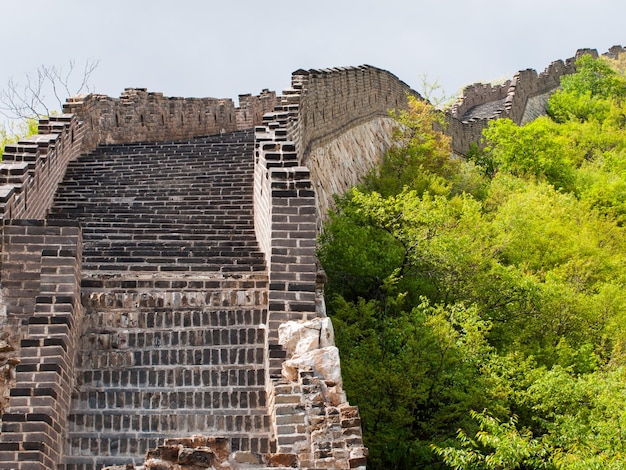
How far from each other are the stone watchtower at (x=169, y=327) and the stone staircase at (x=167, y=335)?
0.02m

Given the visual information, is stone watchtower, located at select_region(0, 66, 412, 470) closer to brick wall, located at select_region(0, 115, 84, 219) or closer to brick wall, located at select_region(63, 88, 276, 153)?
brick wall, located at select_region(0, 115, 84, 219)

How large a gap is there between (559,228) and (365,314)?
780 centimetres

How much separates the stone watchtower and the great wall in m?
0.02

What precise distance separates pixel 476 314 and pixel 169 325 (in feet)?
19.3

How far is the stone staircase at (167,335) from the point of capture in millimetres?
13039

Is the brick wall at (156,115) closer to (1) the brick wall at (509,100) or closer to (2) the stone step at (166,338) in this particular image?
(2) the stone step at (166,338)

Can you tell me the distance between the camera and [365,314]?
17.8 meters

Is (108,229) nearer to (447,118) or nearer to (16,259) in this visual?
(16,259)

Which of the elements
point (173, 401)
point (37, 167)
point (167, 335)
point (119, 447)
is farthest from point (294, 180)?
point (37, 167)

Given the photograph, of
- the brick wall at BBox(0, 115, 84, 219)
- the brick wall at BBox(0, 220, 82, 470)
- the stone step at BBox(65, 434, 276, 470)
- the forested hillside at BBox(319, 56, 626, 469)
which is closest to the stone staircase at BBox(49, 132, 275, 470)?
the stone step at BBox(65, 434, 276, 470)

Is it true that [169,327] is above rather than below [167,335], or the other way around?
above

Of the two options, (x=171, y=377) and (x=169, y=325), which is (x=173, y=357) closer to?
(x=171, y=377)

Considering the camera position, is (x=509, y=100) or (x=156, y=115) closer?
(x=156, y=115)

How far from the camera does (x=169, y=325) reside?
14.0m
